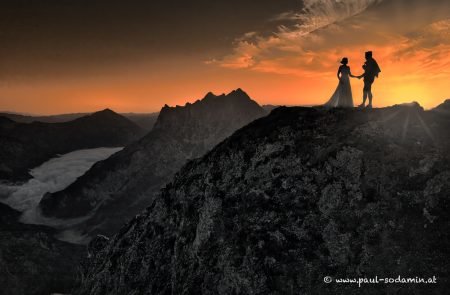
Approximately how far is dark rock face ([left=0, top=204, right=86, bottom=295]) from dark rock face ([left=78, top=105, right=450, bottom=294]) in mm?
131794

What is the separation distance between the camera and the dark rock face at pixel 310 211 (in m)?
19.1

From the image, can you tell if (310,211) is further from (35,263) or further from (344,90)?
(35,263)

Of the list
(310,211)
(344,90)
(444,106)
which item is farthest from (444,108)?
(310,211)

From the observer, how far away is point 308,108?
29.4m

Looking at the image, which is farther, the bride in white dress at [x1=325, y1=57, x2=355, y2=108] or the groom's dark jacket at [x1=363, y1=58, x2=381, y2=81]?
the bride in white dress at [x1=325, y1=57, x2=355, y2=108]

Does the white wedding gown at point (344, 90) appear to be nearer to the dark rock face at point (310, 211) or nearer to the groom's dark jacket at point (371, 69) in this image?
the groom's dark jacket at point (371, 69)

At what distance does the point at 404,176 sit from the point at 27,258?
626ft

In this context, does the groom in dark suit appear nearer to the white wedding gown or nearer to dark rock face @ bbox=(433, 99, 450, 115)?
the white wedding gown

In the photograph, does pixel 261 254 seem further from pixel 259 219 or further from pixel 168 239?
pixel 168 239

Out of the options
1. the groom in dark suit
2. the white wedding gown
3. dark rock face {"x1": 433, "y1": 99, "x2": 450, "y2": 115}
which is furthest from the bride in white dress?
dark rock face {"x1": 433, "y1": 99, "x2": 450, "y2": 115}

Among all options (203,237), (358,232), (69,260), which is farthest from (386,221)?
(69,260)

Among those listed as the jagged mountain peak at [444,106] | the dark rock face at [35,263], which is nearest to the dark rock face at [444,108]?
the jagged mountain peak at [444,106]

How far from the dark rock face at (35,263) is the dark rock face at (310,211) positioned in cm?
13179

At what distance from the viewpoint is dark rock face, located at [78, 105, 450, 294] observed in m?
19.1
